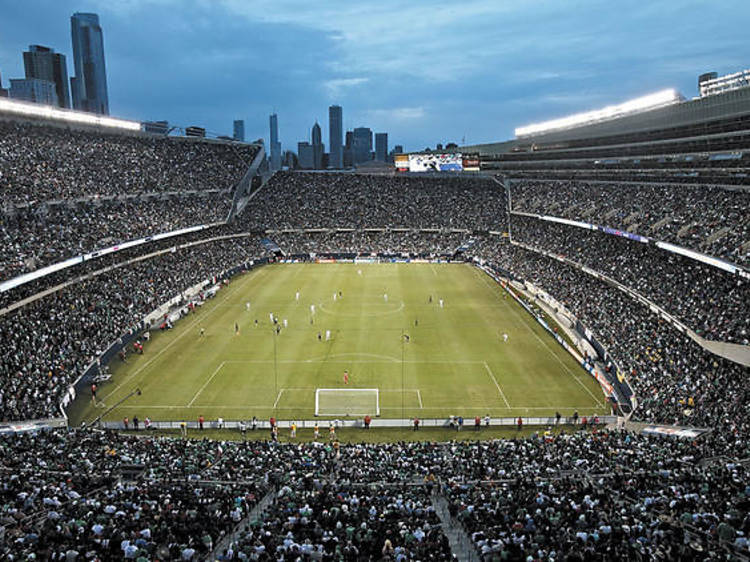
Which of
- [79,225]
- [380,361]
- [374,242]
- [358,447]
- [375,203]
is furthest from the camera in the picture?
[375,203]

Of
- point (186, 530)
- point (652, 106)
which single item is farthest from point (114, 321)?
point (652, 106)

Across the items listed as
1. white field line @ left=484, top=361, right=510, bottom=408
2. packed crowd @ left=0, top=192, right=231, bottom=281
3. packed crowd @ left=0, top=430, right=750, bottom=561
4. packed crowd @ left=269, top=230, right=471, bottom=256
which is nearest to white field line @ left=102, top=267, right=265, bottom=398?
packed crowd @ left=0, top=192, right=231, bottom=281

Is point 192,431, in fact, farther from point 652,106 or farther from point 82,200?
point 652,106

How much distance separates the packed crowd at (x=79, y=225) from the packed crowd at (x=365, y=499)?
2046 centimetres

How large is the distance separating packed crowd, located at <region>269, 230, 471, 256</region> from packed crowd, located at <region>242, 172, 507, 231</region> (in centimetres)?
187

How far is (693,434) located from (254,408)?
70.5 ft

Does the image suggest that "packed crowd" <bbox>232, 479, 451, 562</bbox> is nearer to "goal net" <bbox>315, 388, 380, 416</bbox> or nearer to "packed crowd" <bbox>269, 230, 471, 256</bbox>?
"goal net" <bbox>315, 388, 380, 416</bbox>

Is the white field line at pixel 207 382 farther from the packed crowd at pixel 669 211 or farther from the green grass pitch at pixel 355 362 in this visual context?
the packed crowd at pixel 669 211

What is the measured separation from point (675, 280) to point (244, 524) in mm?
34655

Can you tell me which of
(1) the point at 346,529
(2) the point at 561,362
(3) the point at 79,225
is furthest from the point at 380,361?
(3) the point at 79,225

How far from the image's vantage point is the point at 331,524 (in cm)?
1461

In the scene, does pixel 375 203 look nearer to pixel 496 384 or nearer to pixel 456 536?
pixel 496 384

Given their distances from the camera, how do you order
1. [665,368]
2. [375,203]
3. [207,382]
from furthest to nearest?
[375,203]
[207,382]
[665,368]

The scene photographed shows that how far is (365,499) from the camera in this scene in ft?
53.1
